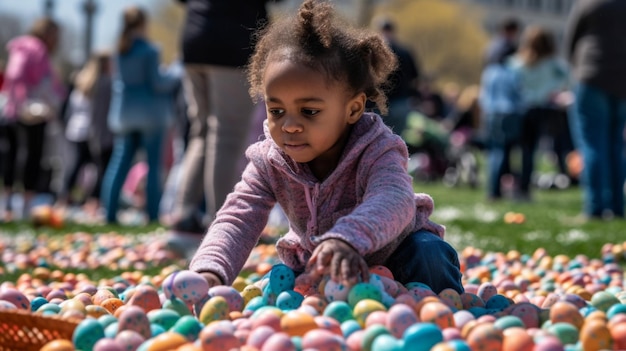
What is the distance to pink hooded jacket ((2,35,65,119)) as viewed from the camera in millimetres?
9492

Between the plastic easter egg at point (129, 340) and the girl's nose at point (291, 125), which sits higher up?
the girl's nose at point (291, 125)

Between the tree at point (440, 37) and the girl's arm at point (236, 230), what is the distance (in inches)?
2136

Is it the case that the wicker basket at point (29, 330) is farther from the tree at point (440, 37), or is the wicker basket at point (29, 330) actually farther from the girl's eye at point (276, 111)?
the tree at point (440, 37)

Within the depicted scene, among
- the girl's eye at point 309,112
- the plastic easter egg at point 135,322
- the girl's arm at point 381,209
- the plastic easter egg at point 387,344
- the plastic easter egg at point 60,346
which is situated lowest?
the plastic easter egg at point 60,346

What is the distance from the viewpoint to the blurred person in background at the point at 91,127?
35.5ft

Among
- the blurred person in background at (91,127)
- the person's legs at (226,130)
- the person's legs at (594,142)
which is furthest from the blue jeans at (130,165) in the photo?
the person's legs at (594,142)

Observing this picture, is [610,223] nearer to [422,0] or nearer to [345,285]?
[345,285]

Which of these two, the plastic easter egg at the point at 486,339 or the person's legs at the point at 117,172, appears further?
the person's legs at the point at 117,172

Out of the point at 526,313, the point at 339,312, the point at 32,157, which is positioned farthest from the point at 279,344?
the point at 32,157

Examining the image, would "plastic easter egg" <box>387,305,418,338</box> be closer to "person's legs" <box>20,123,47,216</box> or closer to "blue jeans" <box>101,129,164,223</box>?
"blue jeans" <box>101,129,164,223</box>

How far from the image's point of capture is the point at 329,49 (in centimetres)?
318

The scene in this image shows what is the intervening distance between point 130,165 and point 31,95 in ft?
4.73

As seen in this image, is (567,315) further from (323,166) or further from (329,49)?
(329,49)

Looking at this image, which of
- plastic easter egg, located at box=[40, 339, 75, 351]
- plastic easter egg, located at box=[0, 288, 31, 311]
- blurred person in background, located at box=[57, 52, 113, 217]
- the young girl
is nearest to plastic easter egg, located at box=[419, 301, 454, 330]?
the young girl
